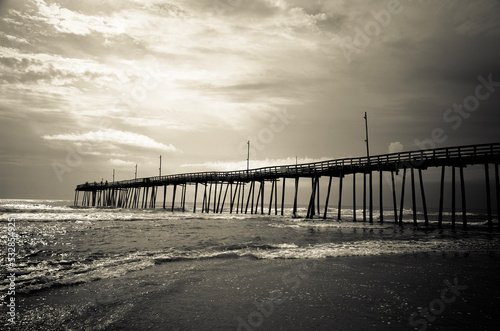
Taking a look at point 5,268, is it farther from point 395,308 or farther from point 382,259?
point 382,259

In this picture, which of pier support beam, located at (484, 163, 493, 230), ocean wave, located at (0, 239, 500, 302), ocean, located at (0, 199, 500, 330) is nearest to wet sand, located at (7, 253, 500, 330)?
ocean, located at (0, 199, 500, 330)

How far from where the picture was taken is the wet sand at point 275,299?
186 inches

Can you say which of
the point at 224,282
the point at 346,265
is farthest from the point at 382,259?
the point at 224,282

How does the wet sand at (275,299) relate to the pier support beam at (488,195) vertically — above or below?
below

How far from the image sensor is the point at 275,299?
5.94 metres

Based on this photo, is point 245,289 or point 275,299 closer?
point 275,299

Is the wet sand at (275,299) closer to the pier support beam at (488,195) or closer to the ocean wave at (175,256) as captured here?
the ocean wave at (175,256)

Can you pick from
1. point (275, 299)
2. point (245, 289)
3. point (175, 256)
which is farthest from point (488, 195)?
point (175, 256)

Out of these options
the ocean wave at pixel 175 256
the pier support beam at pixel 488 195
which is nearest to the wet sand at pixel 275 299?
the ocean wave at pixel 175 256

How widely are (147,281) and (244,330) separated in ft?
12.2

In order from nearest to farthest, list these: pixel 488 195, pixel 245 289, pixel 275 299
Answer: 1. pixel 275 299
2. pixel 245 289
3. pixel 488 195

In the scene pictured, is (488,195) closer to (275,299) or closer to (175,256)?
(275,299)

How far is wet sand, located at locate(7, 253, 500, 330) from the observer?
15.5 ft

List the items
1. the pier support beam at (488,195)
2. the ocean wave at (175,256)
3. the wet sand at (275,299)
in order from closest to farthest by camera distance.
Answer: the wet sand at (275,299), the ocean wave at (175,256), the pier support beam at (488,195)
